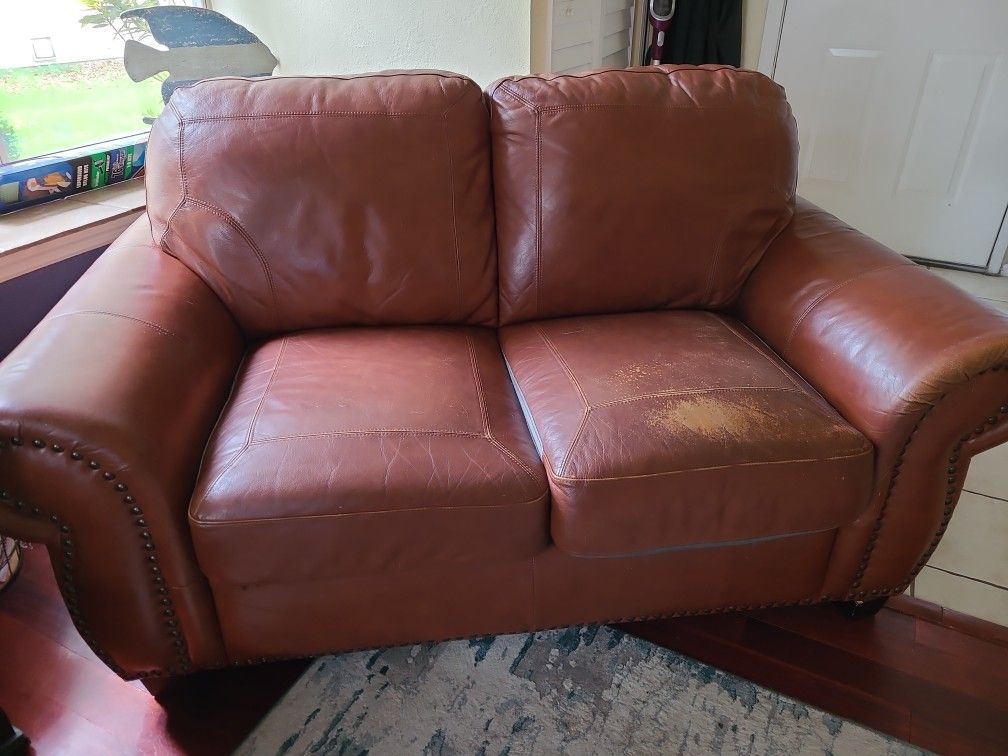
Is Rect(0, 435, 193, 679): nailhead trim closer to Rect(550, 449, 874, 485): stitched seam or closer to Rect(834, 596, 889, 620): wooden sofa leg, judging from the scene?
Rect(550, 449, 874, 485): stitched seam

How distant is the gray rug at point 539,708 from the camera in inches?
47.4

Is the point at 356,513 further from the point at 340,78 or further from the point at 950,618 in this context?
the point at 950,618

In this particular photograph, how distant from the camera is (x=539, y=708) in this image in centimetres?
126

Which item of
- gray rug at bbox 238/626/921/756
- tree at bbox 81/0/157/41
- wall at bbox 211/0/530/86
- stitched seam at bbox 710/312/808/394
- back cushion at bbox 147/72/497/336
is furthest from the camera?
wall at bbox 211/0/530/86

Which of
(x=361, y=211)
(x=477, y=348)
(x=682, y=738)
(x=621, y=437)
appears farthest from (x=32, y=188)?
(x=682, y=738)

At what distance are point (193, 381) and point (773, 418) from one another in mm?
989

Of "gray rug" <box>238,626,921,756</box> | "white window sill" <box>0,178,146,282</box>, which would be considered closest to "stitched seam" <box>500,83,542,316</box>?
"gray rug" <box>238,626,921,756</box>

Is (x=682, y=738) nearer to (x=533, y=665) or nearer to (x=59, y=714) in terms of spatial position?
(x=533, y=665)

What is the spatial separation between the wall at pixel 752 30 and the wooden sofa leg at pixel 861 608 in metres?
2.26

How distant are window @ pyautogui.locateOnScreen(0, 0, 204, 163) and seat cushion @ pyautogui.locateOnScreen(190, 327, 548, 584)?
1.15 m

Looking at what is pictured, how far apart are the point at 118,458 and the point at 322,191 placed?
2.28 ft

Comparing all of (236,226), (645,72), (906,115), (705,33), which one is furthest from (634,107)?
(906,115)

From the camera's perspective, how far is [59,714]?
1.25m

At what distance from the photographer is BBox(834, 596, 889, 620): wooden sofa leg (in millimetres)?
1421
